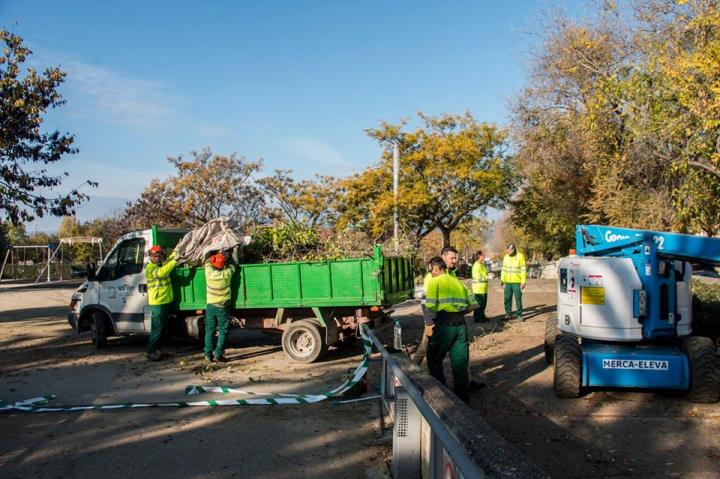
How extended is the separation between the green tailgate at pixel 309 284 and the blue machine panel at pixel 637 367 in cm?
322

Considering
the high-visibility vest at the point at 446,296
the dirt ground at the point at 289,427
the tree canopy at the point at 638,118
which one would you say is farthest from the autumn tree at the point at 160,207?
the high-visibility vest at the point at 446,296

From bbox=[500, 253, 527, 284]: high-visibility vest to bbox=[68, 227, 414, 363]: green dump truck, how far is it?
4161 mm

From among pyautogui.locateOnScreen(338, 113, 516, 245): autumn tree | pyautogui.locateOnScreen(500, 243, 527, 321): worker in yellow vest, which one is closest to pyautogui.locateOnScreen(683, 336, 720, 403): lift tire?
pyautogui.locateOnScreen(500, 243, 527, 321): worker in yellow vest

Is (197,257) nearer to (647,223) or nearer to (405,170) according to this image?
(647,223)

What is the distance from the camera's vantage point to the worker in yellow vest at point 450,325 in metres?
6.23

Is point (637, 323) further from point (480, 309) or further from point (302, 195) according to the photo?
point (302, 195)

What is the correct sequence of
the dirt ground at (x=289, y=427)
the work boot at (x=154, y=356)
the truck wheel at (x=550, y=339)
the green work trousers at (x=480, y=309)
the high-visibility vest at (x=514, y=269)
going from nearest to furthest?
the dirt ground at (x=289, y=427) → the truck wheel at (x=550, y=339) → the work boot at (x=154, y=356) → the high-visibility vest at (x=514, y=269) → the green work trousers at (x=480, y=309)

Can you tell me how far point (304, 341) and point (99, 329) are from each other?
4316 millimetres

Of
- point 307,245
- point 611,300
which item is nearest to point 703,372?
point 611,300

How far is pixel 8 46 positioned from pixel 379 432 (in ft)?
40.9

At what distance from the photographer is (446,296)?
246 inches

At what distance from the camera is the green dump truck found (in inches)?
358

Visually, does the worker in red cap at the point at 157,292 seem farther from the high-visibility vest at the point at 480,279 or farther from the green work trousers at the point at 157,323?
the high-visibility vest at the point at 480,279

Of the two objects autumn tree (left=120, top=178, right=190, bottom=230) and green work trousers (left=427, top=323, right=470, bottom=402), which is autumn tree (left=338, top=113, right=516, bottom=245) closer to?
autumn tree (left=120, top=178, right=190, bottom=230)
